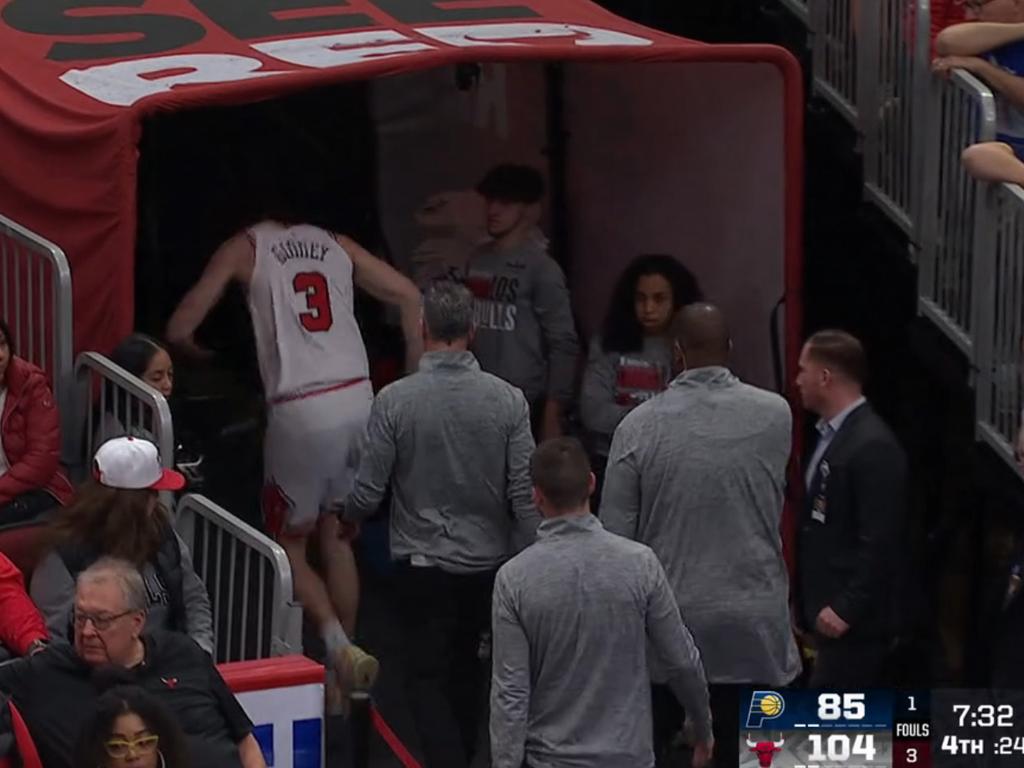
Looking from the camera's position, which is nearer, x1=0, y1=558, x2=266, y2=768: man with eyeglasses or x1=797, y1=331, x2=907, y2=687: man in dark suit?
x1=0, y1=558, x2=266, y2=768: man with eyeglasses

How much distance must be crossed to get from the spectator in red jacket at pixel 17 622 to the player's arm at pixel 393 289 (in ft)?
7.29

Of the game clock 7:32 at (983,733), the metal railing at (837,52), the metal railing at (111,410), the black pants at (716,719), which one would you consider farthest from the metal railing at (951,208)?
the metal railing at (111,410)

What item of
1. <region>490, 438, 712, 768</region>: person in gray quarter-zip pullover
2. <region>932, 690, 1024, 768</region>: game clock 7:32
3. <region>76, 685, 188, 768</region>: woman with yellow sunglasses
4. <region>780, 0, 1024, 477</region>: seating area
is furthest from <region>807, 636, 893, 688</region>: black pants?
<region>76, 685, 188, 768</region>: woman with yellow sunglasses

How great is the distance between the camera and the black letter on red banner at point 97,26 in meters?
9.11

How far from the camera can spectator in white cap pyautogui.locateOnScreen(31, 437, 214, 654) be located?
7.05 m

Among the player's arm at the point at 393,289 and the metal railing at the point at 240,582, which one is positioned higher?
the player's arm at the point at 393,289

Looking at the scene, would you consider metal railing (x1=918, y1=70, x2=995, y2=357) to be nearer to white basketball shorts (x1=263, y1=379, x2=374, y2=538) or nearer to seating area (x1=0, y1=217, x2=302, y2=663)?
white basketball shorts (x1=263, y1=379, x2=374, y2=538)

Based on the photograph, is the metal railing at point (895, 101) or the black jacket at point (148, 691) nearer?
the black jacket at point (148, 691)

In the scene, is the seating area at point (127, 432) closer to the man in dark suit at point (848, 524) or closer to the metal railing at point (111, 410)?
the metal railing at point (111, 410)

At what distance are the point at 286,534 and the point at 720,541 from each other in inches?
83.7

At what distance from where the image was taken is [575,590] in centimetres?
649

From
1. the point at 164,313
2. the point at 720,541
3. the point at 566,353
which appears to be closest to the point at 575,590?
the point at 720,541

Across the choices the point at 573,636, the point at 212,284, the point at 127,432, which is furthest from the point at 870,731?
the point at 212,284

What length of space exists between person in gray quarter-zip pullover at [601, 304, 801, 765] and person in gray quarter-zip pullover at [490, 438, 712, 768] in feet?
2.41
